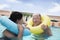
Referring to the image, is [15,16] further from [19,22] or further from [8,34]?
[8,34]

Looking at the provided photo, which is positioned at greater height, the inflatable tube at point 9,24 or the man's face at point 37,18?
the man's face at point 37,18

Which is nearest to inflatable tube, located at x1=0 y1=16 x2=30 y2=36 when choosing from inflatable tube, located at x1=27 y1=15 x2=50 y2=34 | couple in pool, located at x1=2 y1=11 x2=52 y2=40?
couple in pool, located at x1=2 y1=11 x2=52 y2=40

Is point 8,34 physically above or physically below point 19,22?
below

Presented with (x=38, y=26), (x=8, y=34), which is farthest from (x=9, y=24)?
(x=38, y=26)

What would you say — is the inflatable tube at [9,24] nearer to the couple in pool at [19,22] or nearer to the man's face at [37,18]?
the couple in pool at [19,22]

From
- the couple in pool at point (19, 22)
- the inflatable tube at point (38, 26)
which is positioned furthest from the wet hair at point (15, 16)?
the inflatable tube at point (38, 26)

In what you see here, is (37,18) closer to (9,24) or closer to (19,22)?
(19,22)

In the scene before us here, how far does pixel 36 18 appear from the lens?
7.02 feet

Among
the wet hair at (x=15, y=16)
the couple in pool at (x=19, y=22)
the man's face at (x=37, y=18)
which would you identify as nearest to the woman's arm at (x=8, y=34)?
the couple in pool at (x=19, y=22)

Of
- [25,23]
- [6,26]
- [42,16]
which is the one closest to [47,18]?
[42,16]

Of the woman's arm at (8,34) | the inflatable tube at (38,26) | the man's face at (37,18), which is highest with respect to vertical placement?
the man's face at (37,18)

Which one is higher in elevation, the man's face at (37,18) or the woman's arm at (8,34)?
the man's face at (37,18)

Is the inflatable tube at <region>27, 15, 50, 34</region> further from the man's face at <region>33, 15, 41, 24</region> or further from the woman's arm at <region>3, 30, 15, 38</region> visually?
the woman's arm at <region>3, 30, 15, 38</region>

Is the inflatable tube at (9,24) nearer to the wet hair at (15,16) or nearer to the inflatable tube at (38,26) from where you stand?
the wet hair at (15,16)
